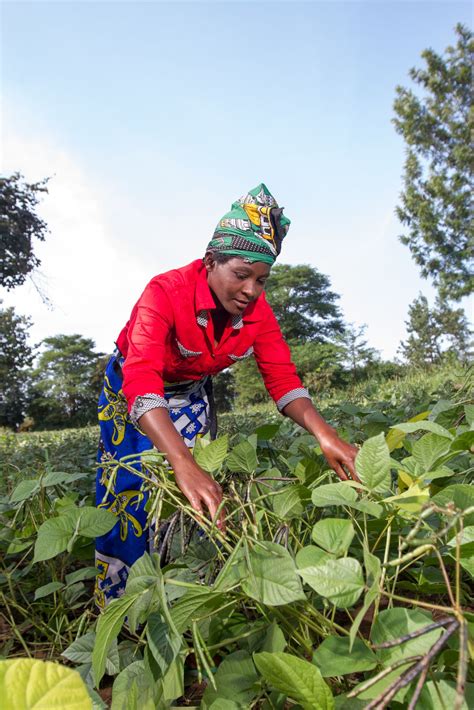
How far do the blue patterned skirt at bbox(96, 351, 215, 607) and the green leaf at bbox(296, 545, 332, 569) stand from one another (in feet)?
3.28

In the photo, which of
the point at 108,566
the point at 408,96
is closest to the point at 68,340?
the point at 408,96

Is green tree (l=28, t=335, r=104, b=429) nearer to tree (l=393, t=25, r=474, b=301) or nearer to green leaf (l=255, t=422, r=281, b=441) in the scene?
tree (l=393, t=25, r=474, b=301)

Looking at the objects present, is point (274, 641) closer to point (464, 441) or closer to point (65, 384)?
point (464, 441)

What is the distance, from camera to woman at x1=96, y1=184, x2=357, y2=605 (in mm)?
1598

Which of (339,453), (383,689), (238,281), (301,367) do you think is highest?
(301,367)

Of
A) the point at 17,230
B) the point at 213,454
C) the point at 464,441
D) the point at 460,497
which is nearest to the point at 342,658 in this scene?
the point at 460,497

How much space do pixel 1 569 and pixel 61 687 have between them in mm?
1452

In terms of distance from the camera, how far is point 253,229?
1.95 m

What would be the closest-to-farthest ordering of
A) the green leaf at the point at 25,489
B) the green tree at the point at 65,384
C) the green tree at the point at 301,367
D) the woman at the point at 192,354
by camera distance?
the green leaf at the point at 25,489
the woman at the point at 192,354
the green tree at the point at 301,367
the green tree at the point at 65,384

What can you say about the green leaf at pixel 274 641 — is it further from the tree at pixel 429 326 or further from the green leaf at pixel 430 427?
the tree at pixel 429 326

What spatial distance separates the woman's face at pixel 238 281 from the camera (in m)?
1.89

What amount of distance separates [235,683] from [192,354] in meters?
1.54

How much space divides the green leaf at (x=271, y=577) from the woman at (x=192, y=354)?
2.45 feet

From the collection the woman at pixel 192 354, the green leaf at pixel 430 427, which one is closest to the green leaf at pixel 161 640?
the green leaf at pixel 430 427
